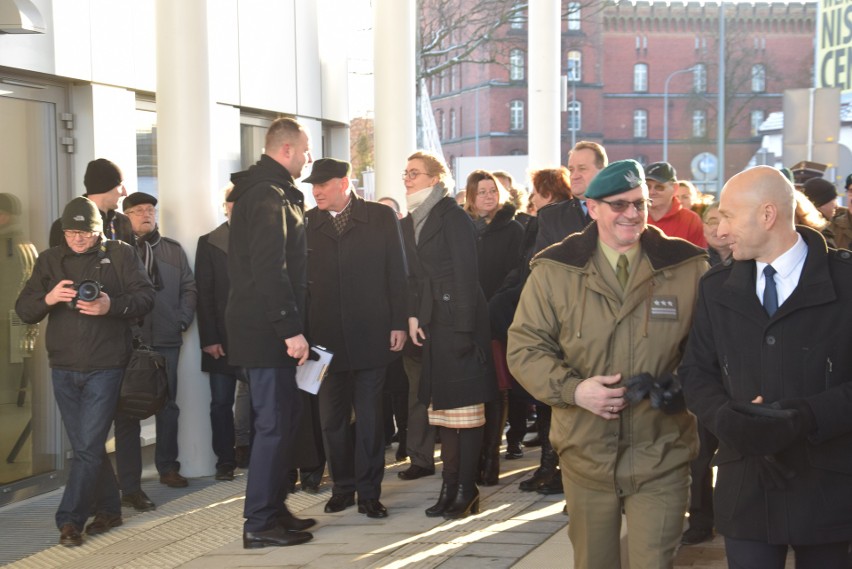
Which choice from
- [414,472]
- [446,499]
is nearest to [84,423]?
[446,499]

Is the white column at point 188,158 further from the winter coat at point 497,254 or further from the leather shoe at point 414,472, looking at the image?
the winter coat at point 497,254

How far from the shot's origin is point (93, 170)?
7.91 meters

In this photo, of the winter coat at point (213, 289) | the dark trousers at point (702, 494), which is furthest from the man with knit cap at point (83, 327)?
the dark trousers at point (702, 494)

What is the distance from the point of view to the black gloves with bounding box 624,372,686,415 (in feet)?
14.5

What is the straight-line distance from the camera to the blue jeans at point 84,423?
7.11m

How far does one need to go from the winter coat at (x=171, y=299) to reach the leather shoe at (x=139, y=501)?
1.18 m

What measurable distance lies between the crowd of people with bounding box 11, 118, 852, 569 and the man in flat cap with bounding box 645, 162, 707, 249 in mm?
19

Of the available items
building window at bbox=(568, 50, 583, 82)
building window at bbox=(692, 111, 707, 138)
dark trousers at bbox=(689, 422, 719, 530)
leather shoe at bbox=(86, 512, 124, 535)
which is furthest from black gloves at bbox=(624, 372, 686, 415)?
building window at bbox=(568, 50, 583, 82)

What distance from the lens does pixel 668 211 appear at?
7898 millimetres

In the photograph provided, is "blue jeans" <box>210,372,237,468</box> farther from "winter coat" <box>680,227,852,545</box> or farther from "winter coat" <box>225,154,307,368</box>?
"winter coat" <box>680,227,852,545</box>

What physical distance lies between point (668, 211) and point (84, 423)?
12.5 ft

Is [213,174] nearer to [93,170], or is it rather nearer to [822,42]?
[93,170]

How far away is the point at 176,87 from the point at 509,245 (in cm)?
271

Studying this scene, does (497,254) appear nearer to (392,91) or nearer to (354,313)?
(354,313)
